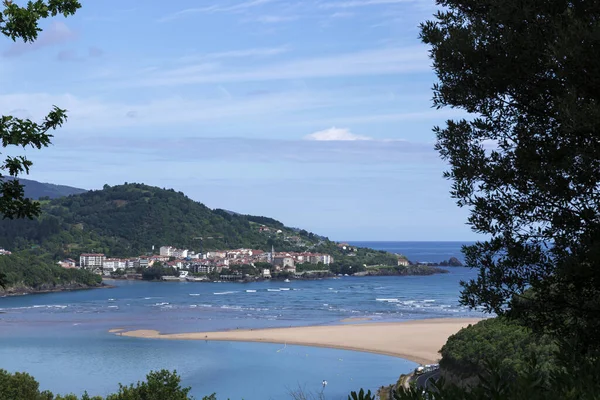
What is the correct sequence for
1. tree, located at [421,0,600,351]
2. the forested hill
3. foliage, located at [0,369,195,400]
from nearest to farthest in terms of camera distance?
tree, located at [421,0,600,351], foliage, located at [0,369,195,400], the forested hill

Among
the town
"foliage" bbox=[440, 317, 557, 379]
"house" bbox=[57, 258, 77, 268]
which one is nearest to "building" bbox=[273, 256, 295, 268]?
the town

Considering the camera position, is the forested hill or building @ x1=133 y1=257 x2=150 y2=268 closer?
building @ x1=133 y1=257 x2=150 y2=268

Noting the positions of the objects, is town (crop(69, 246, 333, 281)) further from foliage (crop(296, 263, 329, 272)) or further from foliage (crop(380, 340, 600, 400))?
foliage (crop(380, 340, 600, 400))

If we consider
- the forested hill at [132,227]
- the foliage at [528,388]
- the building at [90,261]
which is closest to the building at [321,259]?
the forested hill at [132,227]

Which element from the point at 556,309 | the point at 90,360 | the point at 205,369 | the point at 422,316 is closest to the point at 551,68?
the point at 556,309

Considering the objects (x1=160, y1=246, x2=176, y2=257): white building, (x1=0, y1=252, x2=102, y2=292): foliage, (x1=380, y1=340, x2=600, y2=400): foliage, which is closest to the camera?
(x1=380, y1=340, x2=600, y2=400): foliage

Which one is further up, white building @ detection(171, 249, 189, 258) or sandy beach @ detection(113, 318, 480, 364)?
white building @ detection(171, 249, 189, 258)

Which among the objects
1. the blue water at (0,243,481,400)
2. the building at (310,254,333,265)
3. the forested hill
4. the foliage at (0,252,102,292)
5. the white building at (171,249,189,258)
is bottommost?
the blue water at (0,243,481,400)
